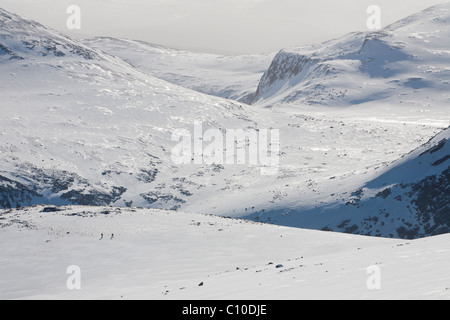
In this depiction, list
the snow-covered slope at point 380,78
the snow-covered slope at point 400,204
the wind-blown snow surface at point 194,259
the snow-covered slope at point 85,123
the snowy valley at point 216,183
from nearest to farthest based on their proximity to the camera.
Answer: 1. the wind-blown snow surface at point 194,259
2. the snowy valley at point 216,183
3. the snow-covered slope at point 400,204
4. the snow-covered slope at point 85,123
5. the snow-covered slope at point 380,78

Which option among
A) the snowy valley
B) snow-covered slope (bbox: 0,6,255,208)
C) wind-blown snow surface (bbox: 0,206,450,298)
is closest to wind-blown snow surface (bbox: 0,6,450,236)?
snow-covered slope (bbox: 0,6,255,208)

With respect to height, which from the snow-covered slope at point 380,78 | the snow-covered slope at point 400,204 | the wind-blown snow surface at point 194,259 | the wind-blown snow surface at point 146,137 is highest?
the snow-covered slope at point 380,78

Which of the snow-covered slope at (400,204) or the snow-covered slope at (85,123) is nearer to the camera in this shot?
the snow-covered slope at (400,204)

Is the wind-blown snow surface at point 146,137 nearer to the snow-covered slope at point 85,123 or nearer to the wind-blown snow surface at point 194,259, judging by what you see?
the snow-covered slope at point 85,123

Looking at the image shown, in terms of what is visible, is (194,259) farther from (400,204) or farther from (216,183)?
(216,183)

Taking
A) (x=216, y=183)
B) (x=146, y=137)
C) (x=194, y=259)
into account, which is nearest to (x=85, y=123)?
(x=146, y=137)

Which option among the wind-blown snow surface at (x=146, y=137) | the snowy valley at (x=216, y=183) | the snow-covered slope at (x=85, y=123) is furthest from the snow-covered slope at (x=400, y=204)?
the snow-covered slope at (x=85, y=123)

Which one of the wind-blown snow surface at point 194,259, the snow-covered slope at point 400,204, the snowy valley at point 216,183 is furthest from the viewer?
the snow-covered slope at point 400,204
